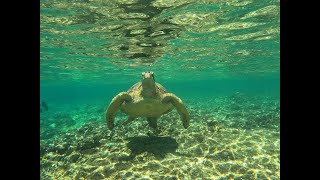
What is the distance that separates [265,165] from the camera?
7613 millimetres

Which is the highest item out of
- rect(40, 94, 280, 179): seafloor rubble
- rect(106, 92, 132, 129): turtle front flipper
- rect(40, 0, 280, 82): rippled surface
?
rect(40, 0, 280, 82): rippled surface

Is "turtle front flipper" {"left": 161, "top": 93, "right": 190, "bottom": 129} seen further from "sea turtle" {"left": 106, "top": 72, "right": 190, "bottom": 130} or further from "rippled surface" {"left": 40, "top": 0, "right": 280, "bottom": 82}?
"rippled surface" {"left": 40, "top": 0, "right": 280, "bottom": 82}

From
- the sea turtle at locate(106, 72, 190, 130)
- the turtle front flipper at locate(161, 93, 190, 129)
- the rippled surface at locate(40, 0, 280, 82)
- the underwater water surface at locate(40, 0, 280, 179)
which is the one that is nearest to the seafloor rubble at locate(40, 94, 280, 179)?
the underwater water surface at locate(40, 0, 280, 179)

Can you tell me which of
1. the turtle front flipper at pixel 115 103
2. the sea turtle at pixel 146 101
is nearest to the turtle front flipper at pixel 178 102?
the sea turtle at pixel 146 101

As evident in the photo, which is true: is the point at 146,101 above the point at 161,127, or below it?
above

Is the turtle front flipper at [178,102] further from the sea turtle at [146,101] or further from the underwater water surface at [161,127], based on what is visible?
the underwater water surface at [161,127]

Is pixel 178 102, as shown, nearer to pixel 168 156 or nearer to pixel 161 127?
pixel 168 156

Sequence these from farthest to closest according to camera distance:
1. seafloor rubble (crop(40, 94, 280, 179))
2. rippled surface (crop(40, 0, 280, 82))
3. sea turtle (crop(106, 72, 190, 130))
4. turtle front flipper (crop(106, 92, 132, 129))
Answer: rippled surface (crop(40, 0, 280, 82)) → turtle front flipper (crop(106, 92, 132, 129)) → sea turtle (crop(106, 72, 190, 130)) → seafloor rubble (crop(40, 94, 280, 179))

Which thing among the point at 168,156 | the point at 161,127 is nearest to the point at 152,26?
the point at 161,127

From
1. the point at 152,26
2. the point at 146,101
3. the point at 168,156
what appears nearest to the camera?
the point at 168,156

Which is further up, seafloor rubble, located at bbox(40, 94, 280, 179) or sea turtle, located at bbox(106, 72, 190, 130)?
sea turtle, located at bbox(106, 72, 190, 130)

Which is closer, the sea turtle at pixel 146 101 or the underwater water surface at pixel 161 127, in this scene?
the underwater water surface at pixel 161 127
